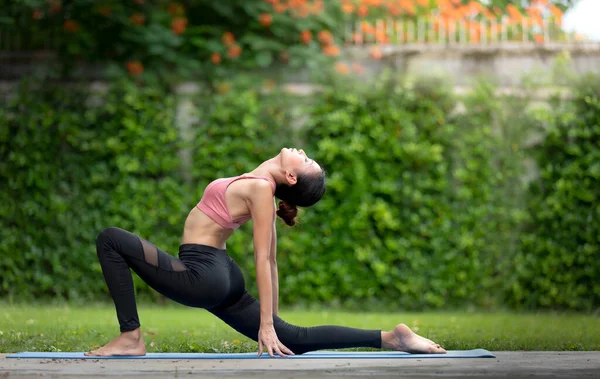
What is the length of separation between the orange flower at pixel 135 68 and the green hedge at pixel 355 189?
1.05ft

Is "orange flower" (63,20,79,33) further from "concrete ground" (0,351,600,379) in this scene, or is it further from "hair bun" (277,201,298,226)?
"concrete ground" (0,351,600,379)

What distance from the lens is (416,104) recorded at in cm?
876

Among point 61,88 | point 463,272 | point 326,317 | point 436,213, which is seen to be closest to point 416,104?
point 436,213

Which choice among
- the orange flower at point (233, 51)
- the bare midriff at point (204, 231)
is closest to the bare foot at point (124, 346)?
the bare midriff at point (204, 231)

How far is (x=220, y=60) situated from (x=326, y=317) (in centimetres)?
312

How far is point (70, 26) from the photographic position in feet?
31.0

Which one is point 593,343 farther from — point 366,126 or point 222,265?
point 366,126

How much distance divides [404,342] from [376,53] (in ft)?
18.0

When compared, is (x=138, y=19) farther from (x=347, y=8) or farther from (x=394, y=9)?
(x=394, y=9)

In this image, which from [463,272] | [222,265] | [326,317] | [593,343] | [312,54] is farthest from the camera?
[312,54]

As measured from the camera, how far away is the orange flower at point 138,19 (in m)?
9.26

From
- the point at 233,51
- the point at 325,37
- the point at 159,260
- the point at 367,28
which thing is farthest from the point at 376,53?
the point at 159,260

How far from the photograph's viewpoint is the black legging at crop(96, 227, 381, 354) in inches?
167

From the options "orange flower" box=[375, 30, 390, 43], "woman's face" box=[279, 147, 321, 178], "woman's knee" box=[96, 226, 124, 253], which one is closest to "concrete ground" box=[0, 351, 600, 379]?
"woman's knee" box=[96, 226, 124, 253]
